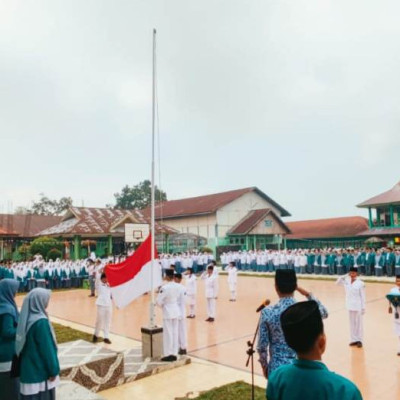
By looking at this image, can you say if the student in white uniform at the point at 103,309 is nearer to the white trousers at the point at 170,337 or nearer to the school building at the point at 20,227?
the white trousers at the point at 170,337

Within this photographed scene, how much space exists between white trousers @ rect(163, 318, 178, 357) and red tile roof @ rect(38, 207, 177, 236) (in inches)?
738

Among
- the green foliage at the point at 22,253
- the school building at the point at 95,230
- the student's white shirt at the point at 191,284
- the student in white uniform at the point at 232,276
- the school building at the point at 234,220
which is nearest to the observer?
the student's white shirt at the point at 191,284

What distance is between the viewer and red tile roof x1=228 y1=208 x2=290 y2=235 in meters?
34.0

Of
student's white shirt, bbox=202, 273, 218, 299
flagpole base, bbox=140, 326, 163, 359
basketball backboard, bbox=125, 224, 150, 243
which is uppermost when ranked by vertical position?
basketball backboard, bbox=125, 224, 150, 243

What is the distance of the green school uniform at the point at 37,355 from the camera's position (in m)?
3.94

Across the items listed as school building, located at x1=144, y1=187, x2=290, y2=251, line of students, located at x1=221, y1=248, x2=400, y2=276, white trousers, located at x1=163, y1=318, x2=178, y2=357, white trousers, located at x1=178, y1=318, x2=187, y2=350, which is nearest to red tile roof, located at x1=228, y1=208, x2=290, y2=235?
school building, located at x1=144, y1=187, x2=290, y2=251

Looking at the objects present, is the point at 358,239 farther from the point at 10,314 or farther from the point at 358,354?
the point at 10,314

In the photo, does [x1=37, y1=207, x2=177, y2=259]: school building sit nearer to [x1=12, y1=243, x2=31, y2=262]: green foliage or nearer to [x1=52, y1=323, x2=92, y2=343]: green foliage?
[x1=12, y1=243, x2=31, y2=262]: green foliage

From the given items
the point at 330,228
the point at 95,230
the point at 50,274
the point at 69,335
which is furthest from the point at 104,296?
the point at 330,228

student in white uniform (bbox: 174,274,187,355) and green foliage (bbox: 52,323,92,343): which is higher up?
student in white uniform (bbox: 174,274,187,355)

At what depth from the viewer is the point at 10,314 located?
14.6ft

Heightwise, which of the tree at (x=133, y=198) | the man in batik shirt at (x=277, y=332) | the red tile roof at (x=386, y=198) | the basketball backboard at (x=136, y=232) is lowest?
the man in batik shirt at (x=277, y=332)

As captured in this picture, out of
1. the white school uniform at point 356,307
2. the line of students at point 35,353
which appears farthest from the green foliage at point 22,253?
the line of students at point 35,353

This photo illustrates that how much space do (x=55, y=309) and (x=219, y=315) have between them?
255 inches
